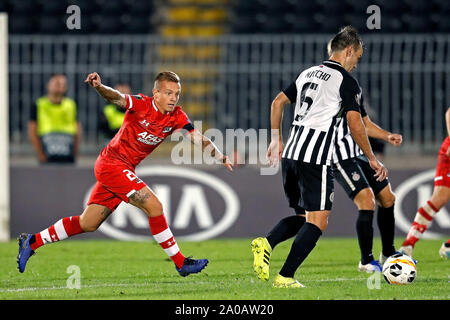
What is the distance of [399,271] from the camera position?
22.0 ft

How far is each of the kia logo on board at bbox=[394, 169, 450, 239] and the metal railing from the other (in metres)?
1.06

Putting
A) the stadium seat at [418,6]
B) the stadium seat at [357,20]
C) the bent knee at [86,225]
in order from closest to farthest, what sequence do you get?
the bent knee at [86,225]
the stadium seat at [357,20]
the stadium seat at [418,6]

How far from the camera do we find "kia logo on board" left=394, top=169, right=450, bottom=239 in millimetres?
10844

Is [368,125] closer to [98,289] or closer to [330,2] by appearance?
[98,289]

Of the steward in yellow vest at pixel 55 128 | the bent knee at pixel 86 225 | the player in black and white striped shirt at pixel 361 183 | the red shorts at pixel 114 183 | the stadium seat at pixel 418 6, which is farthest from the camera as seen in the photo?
the stadium seat at pixel 418 6

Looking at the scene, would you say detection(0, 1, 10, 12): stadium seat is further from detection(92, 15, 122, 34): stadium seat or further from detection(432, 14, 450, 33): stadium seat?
detection(432, 14, 450, 33): stadium seat

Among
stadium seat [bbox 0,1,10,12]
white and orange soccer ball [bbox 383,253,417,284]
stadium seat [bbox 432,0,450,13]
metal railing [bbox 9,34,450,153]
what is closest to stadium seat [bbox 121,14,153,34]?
stadium seat [bbox 0,1,10,12]

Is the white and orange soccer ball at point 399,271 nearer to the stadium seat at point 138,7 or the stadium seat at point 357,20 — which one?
the stadium seat at point 357,20

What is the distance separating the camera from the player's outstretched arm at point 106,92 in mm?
6436

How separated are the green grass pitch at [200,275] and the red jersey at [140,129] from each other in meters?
1.04

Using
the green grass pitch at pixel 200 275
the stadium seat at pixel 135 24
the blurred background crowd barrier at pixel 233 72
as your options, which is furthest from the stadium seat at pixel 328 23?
the green grass pitch at pixel 200 275

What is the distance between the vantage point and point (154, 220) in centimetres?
707

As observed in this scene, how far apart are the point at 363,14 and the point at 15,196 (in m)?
6.97
